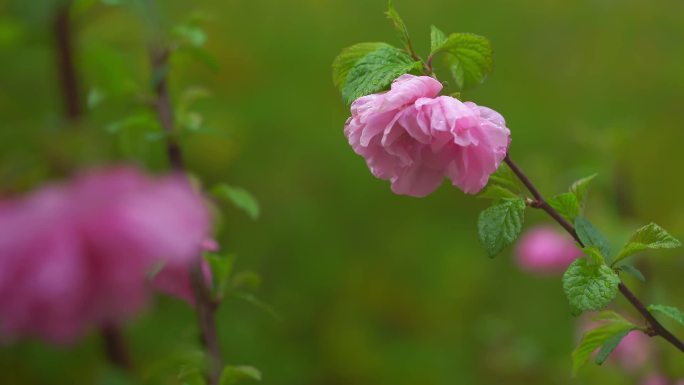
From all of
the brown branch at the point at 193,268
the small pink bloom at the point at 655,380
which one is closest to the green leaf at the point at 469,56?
the brown branch at the point at 193,268

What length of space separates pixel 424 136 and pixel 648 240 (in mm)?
201

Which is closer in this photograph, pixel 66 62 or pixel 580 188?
pixel 580 188

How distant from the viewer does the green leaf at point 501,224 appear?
512mm

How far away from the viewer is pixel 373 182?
1.84 meters

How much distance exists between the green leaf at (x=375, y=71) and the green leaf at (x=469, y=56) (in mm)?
31

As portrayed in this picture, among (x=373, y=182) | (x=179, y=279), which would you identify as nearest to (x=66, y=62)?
(x=179, y=279)

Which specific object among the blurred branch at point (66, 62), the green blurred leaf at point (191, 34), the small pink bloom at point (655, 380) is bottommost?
the small pink bloom at point (655, 380)

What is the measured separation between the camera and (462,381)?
61.5 inches

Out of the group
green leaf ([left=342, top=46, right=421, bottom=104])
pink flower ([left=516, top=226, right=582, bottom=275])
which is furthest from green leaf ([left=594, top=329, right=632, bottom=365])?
pink flower ([left=516, top=226, right=582, bottom=275])

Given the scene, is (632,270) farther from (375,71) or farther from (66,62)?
(66,62)

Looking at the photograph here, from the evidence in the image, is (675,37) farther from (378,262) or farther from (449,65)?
(449,65)

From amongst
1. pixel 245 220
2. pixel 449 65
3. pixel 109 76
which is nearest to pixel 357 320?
pixel 245 220

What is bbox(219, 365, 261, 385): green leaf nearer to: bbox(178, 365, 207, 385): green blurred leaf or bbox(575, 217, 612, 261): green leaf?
bbox(178, 365, 207, 385): green blurred leaf

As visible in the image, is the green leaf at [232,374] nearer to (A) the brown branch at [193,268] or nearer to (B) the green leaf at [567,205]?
(A) the brown branch at [193,268]
